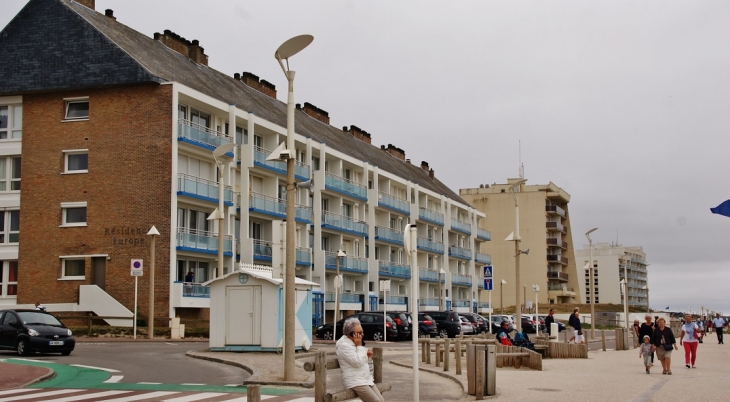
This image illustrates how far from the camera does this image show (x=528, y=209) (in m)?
115

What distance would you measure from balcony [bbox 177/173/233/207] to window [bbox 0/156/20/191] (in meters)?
9.05

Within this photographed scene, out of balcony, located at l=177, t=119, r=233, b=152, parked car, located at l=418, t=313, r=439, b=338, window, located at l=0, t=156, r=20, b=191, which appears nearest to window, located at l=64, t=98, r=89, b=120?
window, located at l=0, t=156, r=20, b=191

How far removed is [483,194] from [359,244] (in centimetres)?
5096

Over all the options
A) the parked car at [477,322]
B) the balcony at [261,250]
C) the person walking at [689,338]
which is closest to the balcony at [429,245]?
the parked car at [477,322]

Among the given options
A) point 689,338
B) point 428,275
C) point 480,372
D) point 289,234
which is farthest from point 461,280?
point 480,372

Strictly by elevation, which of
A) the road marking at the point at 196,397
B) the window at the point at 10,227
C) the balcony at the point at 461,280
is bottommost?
the road marking at the point at 196,397

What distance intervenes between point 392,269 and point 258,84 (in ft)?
57.1

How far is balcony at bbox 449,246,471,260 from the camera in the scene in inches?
3425

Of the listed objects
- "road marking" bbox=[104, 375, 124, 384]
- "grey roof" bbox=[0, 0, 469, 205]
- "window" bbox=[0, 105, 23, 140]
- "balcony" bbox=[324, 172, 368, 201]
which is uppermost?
"grey roof" bbox=[0, 0, 469, 205]

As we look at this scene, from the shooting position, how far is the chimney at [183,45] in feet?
181

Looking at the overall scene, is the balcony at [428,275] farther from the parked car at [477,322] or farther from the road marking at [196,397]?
the road marking at [196,397]

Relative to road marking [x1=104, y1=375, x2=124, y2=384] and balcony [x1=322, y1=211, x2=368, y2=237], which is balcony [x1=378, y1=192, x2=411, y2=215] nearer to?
balcony [x1=322, y1=211, x2=368, y2=237]

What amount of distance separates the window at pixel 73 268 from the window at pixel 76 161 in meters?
4.52

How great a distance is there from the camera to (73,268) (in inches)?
1775
